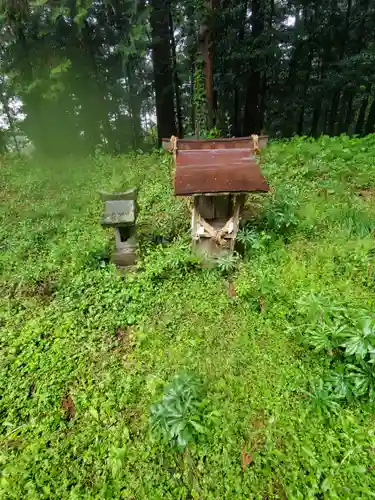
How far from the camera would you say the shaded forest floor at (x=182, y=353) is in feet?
9.12

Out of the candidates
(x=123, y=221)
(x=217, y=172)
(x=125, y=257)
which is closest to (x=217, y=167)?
(x=217, y=172)

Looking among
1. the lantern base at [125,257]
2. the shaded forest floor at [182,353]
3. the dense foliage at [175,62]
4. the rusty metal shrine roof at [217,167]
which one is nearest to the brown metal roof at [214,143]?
the rusty metal shrine roof at [217,167]

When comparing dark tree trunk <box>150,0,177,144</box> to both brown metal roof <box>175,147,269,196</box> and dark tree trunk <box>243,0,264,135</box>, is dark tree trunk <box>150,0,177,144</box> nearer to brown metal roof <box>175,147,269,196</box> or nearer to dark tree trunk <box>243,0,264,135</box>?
dark tree trunk <box>243,0,264,135</box>

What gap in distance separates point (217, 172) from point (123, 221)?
1.85 metres

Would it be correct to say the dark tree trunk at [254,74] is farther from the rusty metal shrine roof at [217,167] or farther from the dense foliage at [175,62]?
the rusty metal shrine roof at [217,167]

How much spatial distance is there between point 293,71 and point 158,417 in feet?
56.2

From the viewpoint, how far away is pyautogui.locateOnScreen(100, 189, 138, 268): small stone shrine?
513 centimetres

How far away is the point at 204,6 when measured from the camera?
27.8 feet

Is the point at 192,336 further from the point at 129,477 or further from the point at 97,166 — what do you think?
the point at 97,166

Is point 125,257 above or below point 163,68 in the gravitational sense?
below

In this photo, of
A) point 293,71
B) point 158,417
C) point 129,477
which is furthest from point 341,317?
point 293,71

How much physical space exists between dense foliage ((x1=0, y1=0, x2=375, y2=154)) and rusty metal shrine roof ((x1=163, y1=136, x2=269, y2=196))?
17.3 ft

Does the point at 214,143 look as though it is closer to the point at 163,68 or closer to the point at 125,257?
the point at 125,257

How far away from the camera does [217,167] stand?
4695 millimetres
